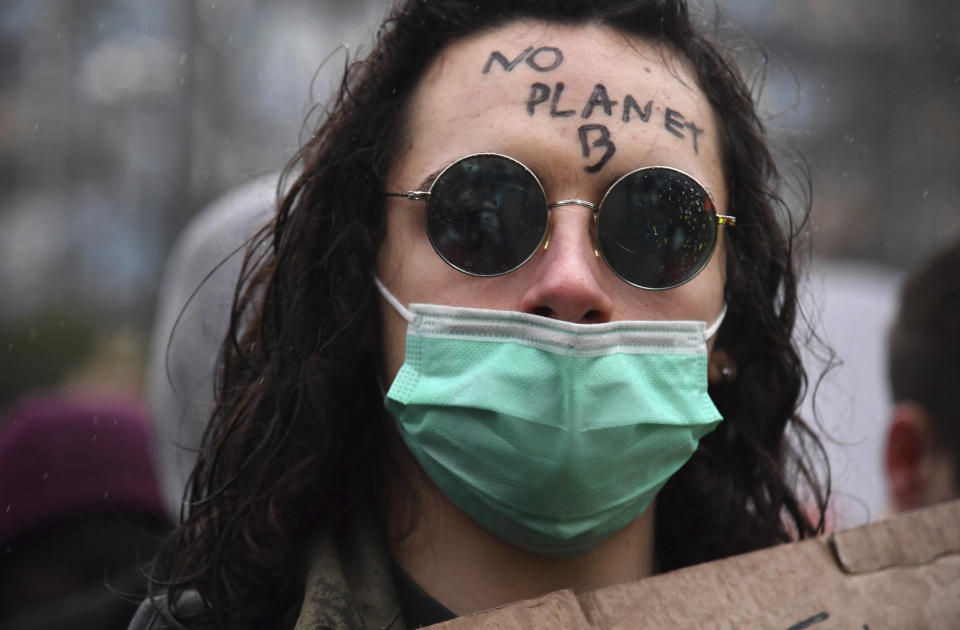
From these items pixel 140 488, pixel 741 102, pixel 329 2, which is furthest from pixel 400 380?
pixel 329 2

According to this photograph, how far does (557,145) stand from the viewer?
87.4 inches

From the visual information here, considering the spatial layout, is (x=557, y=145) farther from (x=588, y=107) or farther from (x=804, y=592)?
(x=804, y=592)

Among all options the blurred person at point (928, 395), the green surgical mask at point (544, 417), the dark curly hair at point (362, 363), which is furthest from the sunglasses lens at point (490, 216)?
the blurred person at point (928, 395)

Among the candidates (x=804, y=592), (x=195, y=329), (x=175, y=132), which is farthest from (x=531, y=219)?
(x=175, y=132)

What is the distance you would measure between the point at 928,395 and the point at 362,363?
2.01 m

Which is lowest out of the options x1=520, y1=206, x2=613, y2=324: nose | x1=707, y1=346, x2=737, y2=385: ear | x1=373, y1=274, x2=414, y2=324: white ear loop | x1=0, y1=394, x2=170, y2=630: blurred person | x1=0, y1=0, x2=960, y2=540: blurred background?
x1=0, y1=0, x2=960, y2=540: blurred background

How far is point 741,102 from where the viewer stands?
263cm

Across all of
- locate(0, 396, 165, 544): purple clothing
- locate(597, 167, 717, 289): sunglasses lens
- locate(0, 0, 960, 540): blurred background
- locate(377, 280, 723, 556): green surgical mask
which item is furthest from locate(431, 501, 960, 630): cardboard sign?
locate(0, 0, 960, 540): blurred background

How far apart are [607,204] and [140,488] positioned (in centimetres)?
296

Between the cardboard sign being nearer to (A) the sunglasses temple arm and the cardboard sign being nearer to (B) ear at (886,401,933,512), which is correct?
(A) the sunglasses temple arm

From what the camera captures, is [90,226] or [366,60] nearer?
[366,60]

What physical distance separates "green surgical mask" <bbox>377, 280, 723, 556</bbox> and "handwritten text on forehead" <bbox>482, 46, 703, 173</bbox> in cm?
41

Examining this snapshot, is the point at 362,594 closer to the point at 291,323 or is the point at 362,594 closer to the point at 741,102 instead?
the point at 291,323

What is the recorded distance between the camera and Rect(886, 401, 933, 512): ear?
11.0 ft
